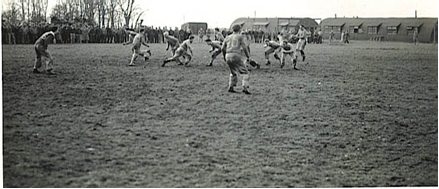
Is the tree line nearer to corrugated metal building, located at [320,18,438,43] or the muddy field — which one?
the muddy field

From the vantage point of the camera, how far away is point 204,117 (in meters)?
4.91

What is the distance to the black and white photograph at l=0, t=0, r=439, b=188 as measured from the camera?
147 inches

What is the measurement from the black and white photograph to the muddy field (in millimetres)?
12

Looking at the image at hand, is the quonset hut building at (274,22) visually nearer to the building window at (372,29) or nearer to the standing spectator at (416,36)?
the building window at (372,29)

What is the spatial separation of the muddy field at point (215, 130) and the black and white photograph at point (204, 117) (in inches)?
0.5

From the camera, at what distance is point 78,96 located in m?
5.05

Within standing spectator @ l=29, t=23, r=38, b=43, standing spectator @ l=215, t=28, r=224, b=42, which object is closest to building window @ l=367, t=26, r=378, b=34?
standing spectator @ l=215, t=28, r=224, b=42

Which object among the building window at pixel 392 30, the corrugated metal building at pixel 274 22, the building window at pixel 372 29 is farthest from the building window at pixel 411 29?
the corrugated metal building at pixel 274 22

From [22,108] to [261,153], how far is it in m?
2.17

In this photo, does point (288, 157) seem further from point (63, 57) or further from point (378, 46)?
→ point (378, 46)

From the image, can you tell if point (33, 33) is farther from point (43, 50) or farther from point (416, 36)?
point (416, 36)

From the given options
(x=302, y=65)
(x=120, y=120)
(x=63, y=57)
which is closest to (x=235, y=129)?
(x=120, y=120)

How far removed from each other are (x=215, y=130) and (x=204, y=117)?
17.1 inches

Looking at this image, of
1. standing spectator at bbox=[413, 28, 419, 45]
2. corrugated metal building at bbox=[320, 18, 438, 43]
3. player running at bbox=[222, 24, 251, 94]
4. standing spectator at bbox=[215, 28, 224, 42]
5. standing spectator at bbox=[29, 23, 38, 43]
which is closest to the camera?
corrugated metal building at bbox=[320, 18, 438, 43]
